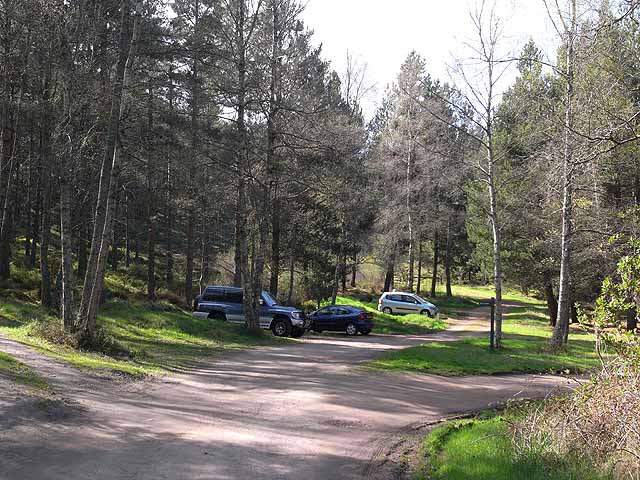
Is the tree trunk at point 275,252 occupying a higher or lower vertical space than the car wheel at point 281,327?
higher

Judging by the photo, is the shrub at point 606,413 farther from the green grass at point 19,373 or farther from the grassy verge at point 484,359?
the grassy verge at point 484,359

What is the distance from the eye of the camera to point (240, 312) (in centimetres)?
2578

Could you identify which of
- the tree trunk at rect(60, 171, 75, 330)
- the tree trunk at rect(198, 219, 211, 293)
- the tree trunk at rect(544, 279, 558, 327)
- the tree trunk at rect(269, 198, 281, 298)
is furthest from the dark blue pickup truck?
the tree trunk at rect(544, 279, 558, 327)

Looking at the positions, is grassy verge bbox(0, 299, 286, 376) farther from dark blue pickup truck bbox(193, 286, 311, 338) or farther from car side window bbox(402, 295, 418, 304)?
car side window bbox(402, 295, 418, 304)

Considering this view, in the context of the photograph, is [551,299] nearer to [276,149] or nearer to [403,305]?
[403,305]

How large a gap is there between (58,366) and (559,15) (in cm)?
1434

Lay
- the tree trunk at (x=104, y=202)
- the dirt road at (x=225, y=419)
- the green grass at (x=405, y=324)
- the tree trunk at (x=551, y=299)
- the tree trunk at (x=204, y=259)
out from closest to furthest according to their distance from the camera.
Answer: the dirt road at (x=225, y=419) < the tree trunk at (x=104, y=202) < the green grass at (x=405, y=324) < the tree trunk at (x=204, y=259) < the tree trunk at (x=551, y=299)

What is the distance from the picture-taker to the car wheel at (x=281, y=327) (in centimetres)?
2536

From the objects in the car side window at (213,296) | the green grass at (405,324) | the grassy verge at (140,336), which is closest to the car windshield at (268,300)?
the car side window at (213,296)

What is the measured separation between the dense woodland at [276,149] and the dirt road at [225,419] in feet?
15.2

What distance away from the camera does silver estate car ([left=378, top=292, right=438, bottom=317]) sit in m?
37.6

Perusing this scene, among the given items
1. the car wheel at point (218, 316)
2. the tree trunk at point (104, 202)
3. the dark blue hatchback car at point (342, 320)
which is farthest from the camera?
the dark blue hatchback car at point (342, 320)

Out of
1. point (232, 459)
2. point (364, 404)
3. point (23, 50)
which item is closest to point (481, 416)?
point (364, 404)

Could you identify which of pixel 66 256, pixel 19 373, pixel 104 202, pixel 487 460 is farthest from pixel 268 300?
pixel 487 460
